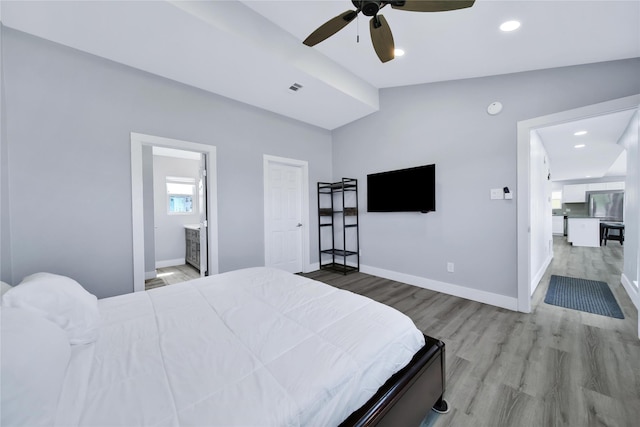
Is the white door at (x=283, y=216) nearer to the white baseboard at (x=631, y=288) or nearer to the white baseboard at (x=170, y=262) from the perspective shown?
the white baseboard at (x=170, y=262)

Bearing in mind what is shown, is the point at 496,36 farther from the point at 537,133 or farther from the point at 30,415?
the point at 30,415

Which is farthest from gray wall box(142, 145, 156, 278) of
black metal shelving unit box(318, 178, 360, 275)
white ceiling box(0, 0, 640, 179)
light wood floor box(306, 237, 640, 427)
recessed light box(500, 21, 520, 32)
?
recessed light box(500, 21, 520, 32)

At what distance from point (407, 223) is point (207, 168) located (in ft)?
9.80

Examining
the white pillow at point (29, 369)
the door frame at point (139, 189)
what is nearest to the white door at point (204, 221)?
the door frame at point (139, 189)

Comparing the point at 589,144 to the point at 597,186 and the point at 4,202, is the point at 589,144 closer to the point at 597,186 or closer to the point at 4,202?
the point at 597,186

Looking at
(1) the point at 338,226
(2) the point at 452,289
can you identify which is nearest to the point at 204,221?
(1) the point at 338,226

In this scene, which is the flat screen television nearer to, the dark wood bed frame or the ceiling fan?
the ceiling fan

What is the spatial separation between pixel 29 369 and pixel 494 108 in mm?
3945

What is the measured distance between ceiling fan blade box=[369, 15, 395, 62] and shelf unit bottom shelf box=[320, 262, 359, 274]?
3177mm

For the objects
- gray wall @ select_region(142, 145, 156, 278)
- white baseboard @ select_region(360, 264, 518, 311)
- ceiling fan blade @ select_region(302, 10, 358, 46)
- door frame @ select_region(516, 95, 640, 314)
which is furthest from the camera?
gray wall @ select_region(142, 145, 156, 278)

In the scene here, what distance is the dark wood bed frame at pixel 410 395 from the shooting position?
0.94 m

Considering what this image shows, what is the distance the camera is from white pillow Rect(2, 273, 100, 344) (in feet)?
3.46

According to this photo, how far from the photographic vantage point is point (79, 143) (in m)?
2.31

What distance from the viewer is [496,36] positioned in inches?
81.9
